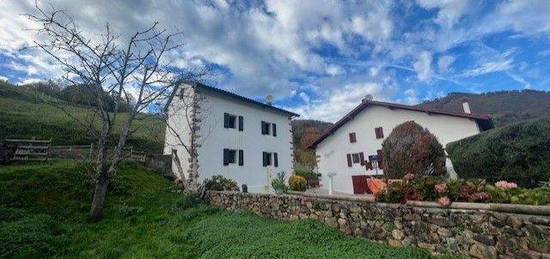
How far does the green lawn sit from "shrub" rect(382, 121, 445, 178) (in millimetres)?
8684

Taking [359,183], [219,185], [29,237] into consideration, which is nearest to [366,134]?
[359,183]

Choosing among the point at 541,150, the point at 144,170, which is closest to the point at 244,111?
the point at 144,170

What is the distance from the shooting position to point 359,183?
2375cm

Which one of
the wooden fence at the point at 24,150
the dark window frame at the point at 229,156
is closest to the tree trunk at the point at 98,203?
the wooden fence at the point at 24,150

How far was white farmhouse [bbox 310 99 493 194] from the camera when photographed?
20.1 metres

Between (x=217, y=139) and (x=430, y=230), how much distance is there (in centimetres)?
1565

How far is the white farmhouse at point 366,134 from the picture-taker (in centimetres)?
2006

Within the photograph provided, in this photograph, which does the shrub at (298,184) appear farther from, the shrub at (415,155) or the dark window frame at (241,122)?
the dark window frame at (241,122)

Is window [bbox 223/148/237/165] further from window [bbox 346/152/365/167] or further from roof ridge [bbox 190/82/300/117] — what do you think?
window [bbox 346/152/365/167]

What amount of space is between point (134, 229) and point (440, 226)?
9.21 meters

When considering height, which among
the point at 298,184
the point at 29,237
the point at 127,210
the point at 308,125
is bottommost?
the point at 29,237

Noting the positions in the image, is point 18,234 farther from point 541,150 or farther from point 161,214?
point 541,150

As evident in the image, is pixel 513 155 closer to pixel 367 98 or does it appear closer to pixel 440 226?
pixel 440 226

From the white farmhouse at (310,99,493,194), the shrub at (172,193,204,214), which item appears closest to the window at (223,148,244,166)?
the shrub at (172,193,204,214)
